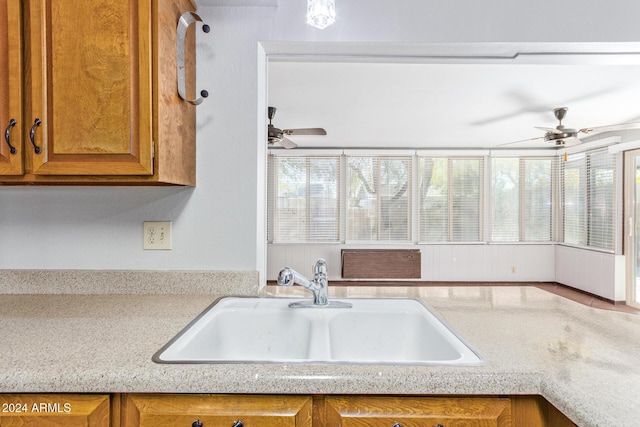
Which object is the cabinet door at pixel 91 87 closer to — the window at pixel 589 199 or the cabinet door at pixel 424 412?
the cabinet door at pixel 424 412

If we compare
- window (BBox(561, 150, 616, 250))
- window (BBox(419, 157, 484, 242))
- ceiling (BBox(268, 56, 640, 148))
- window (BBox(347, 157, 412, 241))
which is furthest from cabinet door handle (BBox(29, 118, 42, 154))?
window (BBox(561, 150, 616, 250))

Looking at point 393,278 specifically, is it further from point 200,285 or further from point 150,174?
point 150,174

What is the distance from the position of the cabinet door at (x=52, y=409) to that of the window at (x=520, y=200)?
261 inches

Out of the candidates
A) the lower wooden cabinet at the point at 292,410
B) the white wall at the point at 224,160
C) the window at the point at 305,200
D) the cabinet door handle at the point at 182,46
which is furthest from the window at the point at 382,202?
the lower wooden cabinet at the point at 292,410

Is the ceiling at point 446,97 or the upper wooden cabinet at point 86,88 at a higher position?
the ceiling at point 446,97

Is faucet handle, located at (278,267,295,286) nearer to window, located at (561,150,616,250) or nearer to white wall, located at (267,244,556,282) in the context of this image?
white wall, located at (267,244,556,282)

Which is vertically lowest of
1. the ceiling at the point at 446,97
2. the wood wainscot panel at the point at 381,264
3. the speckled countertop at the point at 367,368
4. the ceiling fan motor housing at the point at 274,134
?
the wood wainscot panel at the point at 381,264

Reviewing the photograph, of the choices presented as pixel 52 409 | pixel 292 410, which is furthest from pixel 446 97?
pixel 52 409

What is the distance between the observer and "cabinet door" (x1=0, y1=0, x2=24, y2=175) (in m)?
1.16

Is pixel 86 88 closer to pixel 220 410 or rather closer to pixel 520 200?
pixel 220 410

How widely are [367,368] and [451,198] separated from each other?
6.09 meters

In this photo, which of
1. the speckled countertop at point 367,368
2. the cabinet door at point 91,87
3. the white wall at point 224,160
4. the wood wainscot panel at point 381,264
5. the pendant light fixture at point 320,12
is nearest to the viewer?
the speckled countertop at point 367,368

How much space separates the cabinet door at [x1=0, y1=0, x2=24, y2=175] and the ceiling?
6.16 ft

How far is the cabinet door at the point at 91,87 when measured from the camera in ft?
3.75
